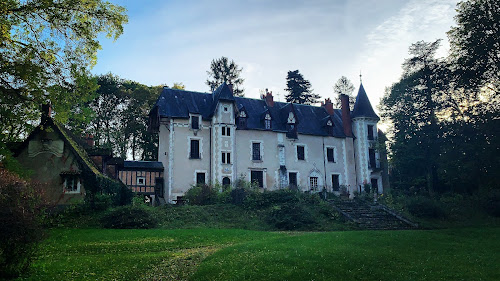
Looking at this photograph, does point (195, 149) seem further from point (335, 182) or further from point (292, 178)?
point (335, 182)

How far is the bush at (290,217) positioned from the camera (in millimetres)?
20406

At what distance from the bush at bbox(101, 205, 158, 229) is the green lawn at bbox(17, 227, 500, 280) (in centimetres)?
293

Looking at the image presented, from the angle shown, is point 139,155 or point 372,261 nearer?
point 372,261

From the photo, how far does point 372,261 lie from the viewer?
1070 cm

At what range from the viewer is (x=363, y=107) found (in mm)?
39062

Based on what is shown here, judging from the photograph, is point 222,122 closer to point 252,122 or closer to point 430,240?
point 252,122

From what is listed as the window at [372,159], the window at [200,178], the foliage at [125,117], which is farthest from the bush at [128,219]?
the window at [372,159]

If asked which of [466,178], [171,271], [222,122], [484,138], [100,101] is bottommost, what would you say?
[171,271]

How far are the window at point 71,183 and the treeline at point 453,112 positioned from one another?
77.7ft

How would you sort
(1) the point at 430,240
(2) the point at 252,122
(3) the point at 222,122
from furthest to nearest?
(2) the point at 252,122 < (3) the point at 222,122 < (1) the point at 430,240

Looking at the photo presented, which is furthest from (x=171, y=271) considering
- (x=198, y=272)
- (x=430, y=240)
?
(x=430, y=240)

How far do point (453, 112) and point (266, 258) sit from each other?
2797cm

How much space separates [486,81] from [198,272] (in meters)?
24.4

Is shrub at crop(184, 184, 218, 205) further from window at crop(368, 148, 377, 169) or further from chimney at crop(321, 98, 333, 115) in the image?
chimney at crop(321, 98, 333, 115)
